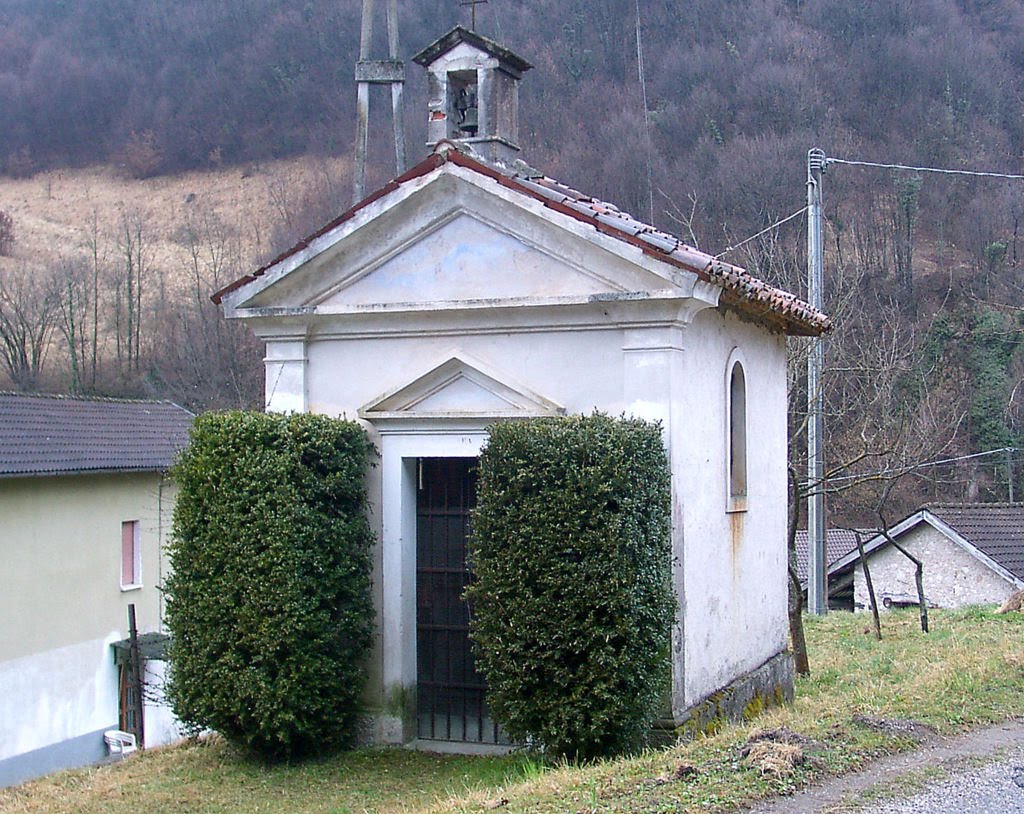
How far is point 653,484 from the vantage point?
338 inches

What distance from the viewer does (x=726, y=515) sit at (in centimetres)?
1039

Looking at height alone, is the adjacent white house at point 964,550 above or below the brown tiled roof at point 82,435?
below

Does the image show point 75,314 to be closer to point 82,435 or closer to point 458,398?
point 82,435

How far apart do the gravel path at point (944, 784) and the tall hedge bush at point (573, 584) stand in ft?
5.62

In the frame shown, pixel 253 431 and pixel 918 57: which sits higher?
pixel 918 57

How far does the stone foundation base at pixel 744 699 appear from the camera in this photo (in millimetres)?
9273

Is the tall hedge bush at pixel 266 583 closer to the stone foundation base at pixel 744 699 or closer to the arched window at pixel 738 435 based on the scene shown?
the stone foundation base at pixel 744 699

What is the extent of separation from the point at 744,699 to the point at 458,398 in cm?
364

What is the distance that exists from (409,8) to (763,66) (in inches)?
807

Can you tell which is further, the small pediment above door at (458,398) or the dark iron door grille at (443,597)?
the dark iron door grille at (443,597)

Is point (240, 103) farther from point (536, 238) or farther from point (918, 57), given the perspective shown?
point (536, 238)

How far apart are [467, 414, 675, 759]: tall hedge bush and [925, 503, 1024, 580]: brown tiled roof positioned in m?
21.0

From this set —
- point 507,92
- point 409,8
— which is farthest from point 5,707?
point 409,8

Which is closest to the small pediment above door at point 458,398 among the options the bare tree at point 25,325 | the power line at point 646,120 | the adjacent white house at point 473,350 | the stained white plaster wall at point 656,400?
the adjacent white house at point 473,350
